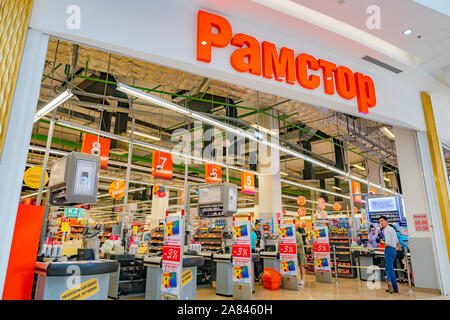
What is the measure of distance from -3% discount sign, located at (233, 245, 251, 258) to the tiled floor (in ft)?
3.24

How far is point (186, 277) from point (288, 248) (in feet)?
10.7

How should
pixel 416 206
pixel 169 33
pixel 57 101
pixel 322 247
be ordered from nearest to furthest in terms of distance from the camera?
pixel 169 33, pixel 57 101, pixel 416 206, pixel 322 247

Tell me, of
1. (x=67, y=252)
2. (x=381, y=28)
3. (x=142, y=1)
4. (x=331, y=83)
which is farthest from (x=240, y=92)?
(x=67, y=252)

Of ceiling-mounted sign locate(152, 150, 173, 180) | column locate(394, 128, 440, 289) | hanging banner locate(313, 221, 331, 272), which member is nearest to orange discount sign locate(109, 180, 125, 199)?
ceiling-mounted sign locate(152, 150, 173, 180)

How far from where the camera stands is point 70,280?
3.71 m

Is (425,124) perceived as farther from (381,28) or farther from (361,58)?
(381,28)

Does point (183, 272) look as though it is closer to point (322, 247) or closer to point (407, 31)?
point (322, 247)

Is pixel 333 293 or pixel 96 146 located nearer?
pixel 333 293

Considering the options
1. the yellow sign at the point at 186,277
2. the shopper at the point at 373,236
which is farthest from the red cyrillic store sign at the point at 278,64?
the shopper at the point at 373,236

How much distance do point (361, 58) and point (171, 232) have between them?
4734 mm

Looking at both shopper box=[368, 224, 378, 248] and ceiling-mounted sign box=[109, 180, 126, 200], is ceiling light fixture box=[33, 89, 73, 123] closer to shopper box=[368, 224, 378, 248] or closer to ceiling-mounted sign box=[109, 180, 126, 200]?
ceiling-mounted sign box=[109, 180, 126, 200]

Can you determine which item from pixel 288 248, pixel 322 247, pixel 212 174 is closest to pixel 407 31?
pixel 288 248

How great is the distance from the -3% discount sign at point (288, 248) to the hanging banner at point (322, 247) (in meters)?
1.75

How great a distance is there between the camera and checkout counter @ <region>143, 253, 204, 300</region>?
18.0 feet
